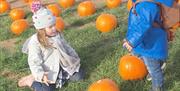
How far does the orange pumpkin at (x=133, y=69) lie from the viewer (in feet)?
18.1

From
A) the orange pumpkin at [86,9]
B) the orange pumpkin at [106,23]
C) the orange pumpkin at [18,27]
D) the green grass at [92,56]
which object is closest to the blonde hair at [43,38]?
the green grass at [92,56]

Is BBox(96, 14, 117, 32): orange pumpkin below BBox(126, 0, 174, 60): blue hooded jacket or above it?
below

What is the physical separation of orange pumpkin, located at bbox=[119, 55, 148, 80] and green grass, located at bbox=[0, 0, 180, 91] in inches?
3.1

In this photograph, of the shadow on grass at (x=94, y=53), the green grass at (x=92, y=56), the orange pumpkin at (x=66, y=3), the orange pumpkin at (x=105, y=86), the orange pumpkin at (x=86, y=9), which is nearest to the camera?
the orange pumpkin at (x=105, y=86)

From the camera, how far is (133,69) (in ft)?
18.1

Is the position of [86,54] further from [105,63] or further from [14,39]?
[14,39]

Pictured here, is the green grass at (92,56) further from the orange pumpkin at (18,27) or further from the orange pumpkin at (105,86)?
the orange pumpkin at (105,86)

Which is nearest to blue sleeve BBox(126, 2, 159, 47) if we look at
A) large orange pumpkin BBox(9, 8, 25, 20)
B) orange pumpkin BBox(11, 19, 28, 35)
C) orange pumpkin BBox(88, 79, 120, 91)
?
orange pumpkin BBox(88, 79, 120, 91)

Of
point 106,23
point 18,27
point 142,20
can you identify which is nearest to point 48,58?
point 142,20

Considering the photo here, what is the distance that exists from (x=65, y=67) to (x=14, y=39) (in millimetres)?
2730

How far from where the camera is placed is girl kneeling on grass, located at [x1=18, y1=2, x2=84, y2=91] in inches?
219

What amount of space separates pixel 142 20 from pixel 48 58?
1.91m

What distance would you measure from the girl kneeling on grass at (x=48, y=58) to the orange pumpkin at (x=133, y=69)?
2.26 feet

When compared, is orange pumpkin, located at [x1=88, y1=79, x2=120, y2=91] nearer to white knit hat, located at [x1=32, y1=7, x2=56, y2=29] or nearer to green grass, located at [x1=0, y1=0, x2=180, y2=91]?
green grass, located at [x1=0, y1=0, x2=180, y2=91]
